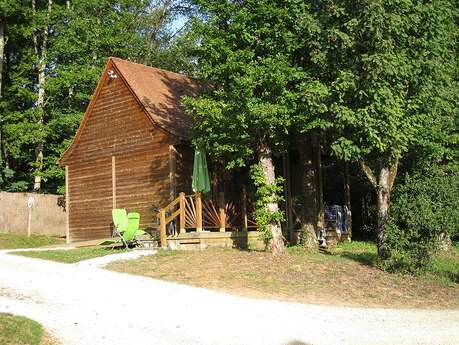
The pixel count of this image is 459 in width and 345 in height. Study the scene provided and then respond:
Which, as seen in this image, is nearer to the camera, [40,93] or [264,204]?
[264,204]

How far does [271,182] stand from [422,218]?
14.3ft

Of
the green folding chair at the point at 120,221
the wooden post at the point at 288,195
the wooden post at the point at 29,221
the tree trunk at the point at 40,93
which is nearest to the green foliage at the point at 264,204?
the green folding chair at the point at 120,221

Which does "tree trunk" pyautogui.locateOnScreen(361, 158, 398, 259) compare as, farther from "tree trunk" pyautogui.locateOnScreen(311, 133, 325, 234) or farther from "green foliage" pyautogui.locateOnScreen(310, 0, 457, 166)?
"tree trunk" pyautogui.locateOnScreen(311, 133, 325, 234)

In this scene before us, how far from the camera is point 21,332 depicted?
24.7ft

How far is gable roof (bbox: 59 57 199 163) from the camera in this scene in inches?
811

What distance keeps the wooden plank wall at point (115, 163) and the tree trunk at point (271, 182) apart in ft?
14.8

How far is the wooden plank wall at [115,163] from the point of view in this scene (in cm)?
2053

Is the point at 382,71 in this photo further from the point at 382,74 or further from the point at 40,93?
the point at 40,93

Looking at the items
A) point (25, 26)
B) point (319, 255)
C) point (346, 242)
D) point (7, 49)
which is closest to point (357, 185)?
point (346, 242)

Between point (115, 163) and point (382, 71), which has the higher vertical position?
point (382, 71)

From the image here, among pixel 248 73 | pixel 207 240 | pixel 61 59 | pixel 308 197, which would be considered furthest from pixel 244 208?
pixel 61 59

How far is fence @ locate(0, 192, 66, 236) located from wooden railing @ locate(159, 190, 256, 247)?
11.3 metres

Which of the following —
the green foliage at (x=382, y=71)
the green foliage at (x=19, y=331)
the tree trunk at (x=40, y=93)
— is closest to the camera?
the green foliage at (x=19, y=331)

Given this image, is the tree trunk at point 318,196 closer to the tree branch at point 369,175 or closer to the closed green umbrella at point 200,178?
the tree branch at point 369,175
